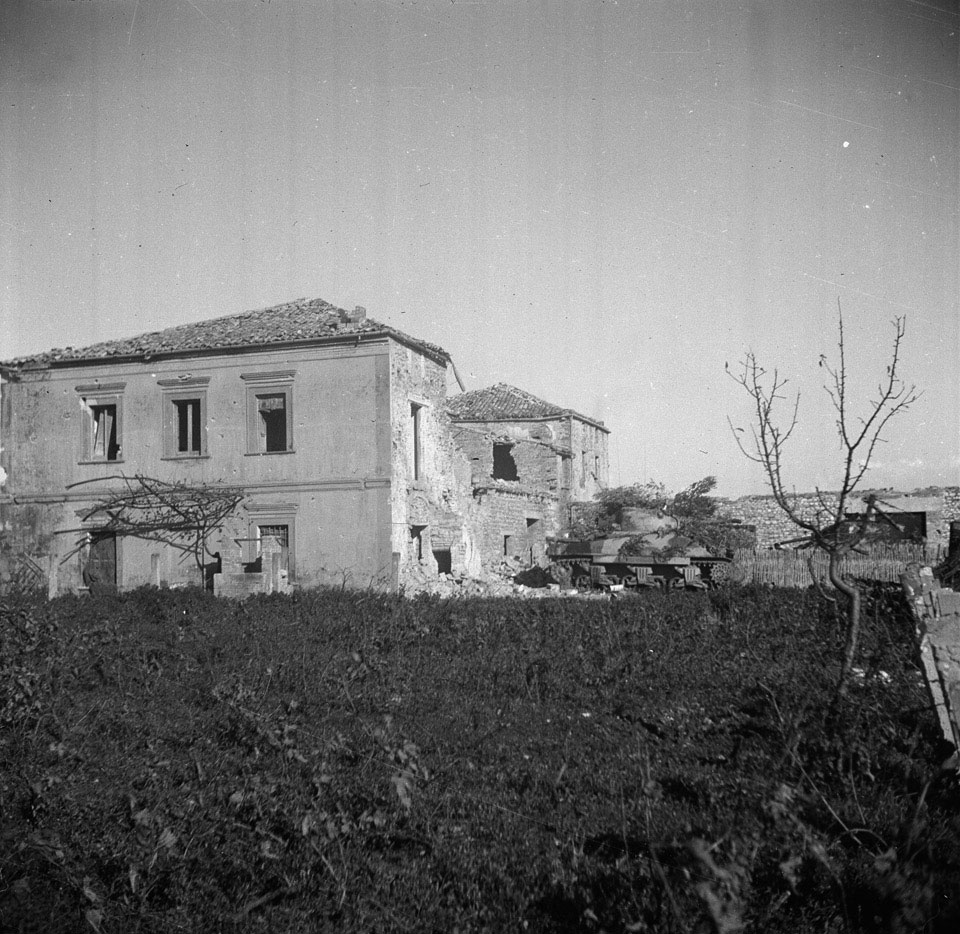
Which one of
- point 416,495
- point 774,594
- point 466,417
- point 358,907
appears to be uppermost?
point 466,417

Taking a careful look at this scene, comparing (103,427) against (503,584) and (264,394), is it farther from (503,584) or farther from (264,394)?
(503,584)

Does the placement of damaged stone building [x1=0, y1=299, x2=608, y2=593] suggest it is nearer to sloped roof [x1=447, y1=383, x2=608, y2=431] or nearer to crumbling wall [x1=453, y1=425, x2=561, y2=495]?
crumbling wall [x1=453, y1=425, x2=561, y2=495]

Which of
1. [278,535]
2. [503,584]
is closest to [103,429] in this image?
[278,535]

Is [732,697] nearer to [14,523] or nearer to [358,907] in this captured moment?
[358,907]

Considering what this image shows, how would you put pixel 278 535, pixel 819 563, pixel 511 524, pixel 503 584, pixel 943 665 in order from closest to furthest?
pixel 943 665 → pixel 819 563 → pixel 278 535 → pixel 503 584 → pixel 511 524

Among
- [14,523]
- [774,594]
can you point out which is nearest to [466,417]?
[14,523]

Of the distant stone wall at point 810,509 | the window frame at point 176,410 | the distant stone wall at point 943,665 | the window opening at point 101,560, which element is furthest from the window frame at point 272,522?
the distant stone wall at point 810,509

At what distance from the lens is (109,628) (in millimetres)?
11172

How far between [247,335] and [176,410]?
8.75 feet

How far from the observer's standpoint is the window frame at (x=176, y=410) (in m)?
21.4

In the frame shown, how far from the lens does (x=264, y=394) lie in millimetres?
21141

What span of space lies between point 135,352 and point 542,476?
1604cm

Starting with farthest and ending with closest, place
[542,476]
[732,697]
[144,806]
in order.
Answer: [542,476]
[732,697]
[144,806]

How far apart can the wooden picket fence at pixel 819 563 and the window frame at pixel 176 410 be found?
43.3ft
